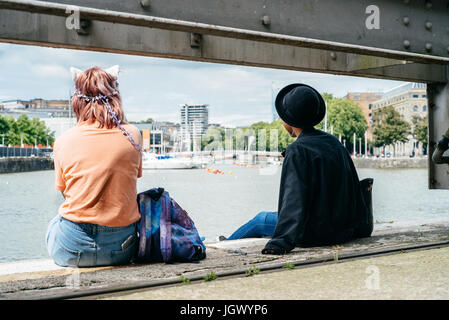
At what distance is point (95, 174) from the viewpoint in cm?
340

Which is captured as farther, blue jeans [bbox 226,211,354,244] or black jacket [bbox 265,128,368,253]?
blue jeans [bbox 226,211,354,244]

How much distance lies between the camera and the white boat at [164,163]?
83.4 metres

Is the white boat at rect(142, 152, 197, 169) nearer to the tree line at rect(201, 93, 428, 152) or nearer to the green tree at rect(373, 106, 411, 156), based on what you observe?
the tree line at rect(201, 93, 428, 152)

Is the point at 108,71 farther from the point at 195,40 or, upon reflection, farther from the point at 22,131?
the point at 22,131

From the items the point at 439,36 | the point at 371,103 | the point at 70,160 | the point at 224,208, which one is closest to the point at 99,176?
the point at 70,160

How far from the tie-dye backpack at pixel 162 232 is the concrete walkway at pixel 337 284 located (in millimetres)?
765

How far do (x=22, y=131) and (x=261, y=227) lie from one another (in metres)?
96.0

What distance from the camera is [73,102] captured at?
3.53 meters

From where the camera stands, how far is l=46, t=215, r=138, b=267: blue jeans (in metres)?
3.43

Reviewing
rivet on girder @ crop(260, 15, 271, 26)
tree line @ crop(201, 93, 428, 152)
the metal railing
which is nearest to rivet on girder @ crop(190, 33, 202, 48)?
rivet on girder @ crop(260, 15, 271, 26)

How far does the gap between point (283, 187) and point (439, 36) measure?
108 inches

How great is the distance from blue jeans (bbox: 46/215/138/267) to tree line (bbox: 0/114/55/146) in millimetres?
89799

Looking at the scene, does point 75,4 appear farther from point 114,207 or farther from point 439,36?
point 439,36

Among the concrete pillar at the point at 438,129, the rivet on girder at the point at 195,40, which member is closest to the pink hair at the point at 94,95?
the rivet on girder at the point at 195,40
